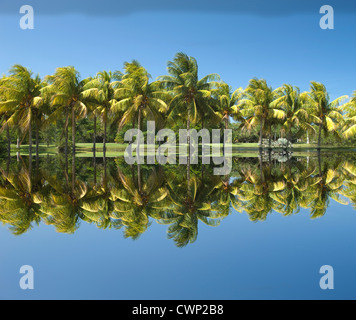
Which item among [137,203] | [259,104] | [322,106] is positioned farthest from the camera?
[322,106]

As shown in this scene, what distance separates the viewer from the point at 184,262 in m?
3.28

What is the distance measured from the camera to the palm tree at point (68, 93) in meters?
22.3

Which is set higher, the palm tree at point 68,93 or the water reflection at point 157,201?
the palm tree at point 68,93

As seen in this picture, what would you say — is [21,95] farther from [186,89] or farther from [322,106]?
[322,106]

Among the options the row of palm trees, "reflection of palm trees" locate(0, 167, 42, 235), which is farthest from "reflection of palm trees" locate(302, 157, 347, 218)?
the row of palm trees

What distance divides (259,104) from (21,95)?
19.9 metres

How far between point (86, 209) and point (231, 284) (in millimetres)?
3519


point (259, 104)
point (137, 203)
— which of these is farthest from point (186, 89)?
point (137, 203)

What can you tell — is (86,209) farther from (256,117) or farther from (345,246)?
(256,117)

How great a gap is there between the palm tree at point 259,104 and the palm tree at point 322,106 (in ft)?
11.4

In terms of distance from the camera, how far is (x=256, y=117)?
100 feet

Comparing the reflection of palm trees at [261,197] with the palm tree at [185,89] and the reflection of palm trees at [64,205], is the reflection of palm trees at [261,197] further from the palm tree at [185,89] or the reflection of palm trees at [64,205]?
the palm tree at [185,89]

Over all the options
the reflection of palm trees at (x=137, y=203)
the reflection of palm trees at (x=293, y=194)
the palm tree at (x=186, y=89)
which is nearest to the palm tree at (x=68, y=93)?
the palm tree at (x=186, y=89)
